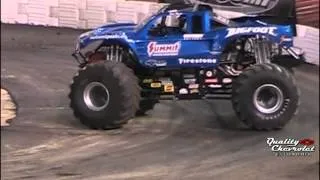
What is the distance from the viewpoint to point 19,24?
10617 millimetres

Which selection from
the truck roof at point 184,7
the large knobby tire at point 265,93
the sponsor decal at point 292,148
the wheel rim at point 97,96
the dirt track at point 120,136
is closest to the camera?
the sponsor decal at point 292,148

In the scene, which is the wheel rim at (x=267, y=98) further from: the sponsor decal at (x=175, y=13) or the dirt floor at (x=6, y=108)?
the dirt floor at (x=6, y=108)

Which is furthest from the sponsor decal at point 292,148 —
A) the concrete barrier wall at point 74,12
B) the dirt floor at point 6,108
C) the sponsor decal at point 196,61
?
the dirt floor at point 6,108

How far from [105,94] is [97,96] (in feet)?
0.45

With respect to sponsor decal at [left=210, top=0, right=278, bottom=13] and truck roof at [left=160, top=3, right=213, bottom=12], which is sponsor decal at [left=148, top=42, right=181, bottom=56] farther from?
sponsor decal at [left=210, top=0, right=278, bottom=13]

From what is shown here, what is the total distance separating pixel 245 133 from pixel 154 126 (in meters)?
1.16

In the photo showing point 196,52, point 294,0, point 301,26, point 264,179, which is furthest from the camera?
point 301,26

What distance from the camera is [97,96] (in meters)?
9.74

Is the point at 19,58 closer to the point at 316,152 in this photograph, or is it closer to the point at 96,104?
the point at 96,104

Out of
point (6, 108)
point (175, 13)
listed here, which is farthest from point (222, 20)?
point (6, 108)

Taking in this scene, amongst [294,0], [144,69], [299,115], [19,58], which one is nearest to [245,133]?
[299,115]

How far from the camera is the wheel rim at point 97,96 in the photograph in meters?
9.62

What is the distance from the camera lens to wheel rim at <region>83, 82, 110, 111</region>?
379 inches

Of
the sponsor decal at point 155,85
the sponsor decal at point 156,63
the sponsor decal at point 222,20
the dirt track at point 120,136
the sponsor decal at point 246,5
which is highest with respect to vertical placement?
the sponsor decal at point 246,5
